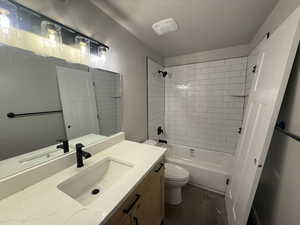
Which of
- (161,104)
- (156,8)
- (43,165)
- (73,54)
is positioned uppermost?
(156,8)

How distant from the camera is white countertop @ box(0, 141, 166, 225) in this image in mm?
528

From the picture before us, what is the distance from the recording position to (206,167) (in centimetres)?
195

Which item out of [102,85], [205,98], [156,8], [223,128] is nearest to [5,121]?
[102,85]

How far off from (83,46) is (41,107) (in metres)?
0.63

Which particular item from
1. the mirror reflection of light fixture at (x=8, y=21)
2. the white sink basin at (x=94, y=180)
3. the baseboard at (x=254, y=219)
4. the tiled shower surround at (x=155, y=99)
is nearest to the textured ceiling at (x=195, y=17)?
the tiled shower surround at (x=155, y=99)

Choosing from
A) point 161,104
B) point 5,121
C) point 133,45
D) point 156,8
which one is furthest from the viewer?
point 161,104

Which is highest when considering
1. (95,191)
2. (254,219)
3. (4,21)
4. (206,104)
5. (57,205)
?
(4,21)

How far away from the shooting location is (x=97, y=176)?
1.00 metres

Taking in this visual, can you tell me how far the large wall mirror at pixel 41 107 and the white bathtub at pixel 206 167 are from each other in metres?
1.53

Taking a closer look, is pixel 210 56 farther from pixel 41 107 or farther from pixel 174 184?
pixel 41 107

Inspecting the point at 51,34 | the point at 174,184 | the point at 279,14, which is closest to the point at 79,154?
the point at 51,34

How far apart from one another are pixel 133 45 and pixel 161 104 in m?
1.31

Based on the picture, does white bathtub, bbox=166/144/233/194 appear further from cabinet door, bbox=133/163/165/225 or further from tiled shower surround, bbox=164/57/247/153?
cabinet door, bbox=133/163/165/225

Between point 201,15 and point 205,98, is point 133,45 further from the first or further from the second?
point 205,98
